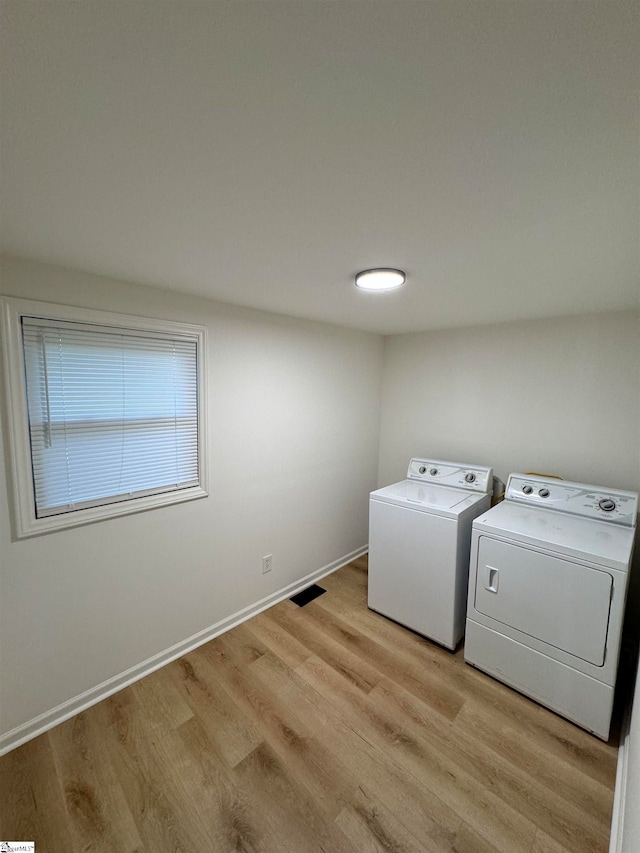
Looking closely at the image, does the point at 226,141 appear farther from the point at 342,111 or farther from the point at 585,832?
the point at 585,832

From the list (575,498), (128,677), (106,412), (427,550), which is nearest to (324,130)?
(106,412)

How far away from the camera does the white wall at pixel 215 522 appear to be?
5.06 feet

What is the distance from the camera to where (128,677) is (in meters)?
1.86

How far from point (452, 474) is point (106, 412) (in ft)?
7.66

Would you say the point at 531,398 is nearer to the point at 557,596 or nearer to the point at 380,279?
the point at 557,596

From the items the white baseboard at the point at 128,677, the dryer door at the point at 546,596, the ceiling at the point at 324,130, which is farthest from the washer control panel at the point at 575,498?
the white baseboard at the point at 128,677

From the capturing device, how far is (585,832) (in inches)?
49.2

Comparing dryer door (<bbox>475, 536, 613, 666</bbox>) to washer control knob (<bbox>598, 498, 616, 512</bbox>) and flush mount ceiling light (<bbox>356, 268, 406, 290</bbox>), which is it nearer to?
washer control knob (<bbox>598, 498, 616, 512</bbox>)

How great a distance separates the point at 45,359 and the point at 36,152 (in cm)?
101

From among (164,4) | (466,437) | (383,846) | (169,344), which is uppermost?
(164,4)

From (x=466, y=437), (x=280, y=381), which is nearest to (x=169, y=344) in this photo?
(x=280, y=381)

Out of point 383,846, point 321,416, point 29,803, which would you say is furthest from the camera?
point 321,416

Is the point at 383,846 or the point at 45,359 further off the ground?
the point at 45,359

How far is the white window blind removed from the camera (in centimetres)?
152
